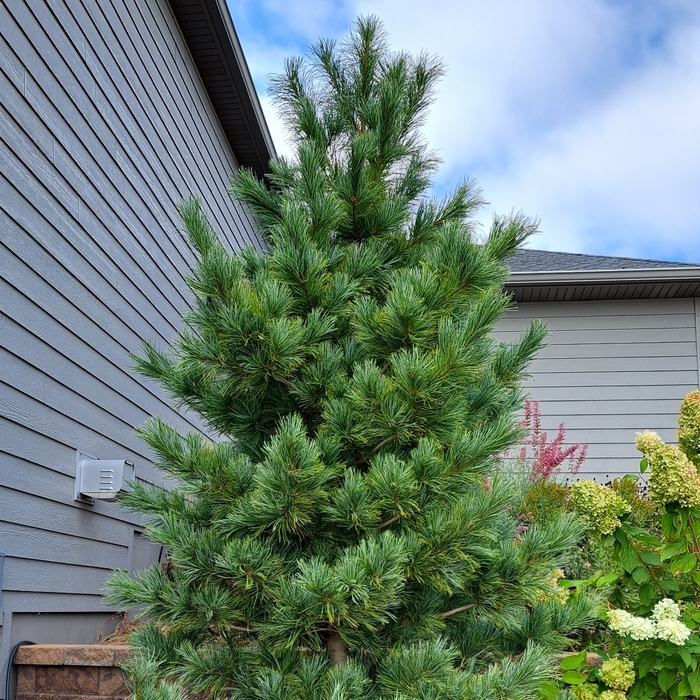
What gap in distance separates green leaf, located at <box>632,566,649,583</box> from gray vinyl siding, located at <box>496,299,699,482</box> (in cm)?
601

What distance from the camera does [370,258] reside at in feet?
7.95

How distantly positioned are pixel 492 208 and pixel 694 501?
1324mm

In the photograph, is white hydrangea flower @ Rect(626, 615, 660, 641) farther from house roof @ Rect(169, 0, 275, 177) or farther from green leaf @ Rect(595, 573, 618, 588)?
house roof @ Rect(169, 0, 275, 177)

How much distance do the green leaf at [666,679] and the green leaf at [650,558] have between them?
39 cm

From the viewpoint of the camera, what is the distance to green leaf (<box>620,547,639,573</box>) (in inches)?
110

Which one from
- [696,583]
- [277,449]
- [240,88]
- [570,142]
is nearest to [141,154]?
[240,88]

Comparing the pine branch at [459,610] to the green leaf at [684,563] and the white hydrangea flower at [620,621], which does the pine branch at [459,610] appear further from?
the green leaf at [684,563]

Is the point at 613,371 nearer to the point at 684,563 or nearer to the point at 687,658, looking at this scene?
the point at 684,563

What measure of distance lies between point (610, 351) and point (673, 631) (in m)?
6.72

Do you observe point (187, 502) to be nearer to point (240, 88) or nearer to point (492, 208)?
point (492, 208)

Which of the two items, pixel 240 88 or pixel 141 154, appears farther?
pixel 240 88

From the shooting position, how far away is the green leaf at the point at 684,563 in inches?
109

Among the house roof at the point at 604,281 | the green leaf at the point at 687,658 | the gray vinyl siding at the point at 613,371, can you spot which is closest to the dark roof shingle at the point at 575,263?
the house roof at the point at 604,281

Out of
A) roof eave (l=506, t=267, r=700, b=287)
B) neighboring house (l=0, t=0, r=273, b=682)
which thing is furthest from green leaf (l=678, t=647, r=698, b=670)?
roof eave (l=506, t=267, r=700, b=287)
